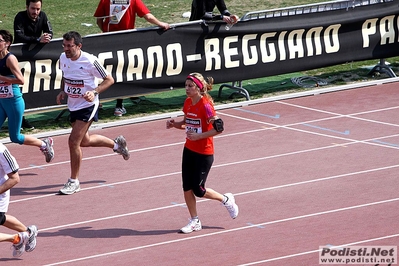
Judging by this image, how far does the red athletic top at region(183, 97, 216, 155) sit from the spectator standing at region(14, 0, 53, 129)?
536cm

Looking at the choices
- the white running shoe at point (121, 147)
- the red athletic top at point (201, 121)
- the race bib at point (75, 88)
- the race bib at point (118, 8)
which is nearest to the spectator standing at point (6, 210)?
the red athletic top at point (201, 121)

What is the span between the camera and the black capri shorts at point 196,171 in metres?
10.3

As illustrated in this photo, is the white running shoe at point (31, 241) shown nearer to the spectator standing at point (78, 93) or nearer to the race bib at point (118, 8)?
the spectator standing at point (78, 93)

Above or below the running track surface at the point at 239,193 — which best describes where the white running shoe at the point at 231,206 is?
above

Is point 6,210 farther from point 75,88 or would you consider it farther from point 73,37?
point 73,37

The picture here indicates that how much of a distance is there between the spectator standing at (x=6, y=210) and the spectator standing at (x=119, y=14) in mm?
6802

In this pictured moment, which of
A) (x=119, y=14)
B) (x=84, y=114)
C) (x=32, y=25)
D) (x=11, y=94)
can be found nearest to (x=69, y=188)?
(x=84, y=114)

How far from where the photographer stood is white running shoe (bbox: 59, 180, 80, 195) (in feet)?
39.6

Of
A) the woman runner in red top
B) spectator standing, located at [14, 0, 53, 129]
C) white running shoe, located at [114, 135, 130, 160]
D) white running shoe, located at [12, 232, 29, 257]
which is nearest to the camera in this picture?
white running shoe, located at [12, 232, 29, 257]

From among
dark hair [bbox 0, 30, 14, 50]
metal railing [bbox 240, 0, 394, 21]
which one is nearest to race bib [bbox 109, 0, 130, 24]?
metal railing [bbox 240, 0, 394, 21]

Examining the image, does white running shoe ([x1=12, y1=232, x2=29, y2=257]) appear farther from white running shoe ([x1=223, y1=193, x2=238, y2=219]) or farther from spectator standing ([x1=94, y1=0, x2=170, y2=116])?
spectator standing ([x1=94, y1=0, x2=170, y2=116])

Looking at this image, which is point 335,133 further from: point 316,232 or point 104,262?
point 104,262

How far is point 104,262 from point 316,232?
2442 mm

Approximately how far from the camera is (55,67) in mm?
15234
